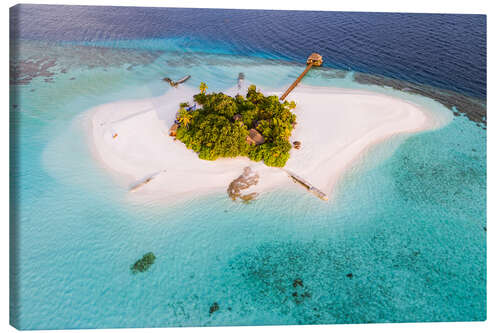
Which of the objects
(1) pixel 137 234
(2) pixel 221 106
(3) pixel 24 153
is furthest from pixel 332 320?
(3) pixel 24 153

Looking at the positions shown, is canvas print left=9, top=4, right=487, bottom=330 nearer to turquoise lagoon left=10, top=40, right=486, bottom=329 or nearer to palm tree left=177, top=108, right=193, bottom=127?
turquoise lagoon left=10, top=40, right=486, bottom=329

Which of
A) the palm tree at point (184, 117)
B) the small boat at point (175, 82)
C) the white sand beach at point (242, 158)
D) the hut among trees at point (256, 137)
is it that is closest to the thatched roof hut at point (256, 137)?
the hut among trees at point (256, 137)

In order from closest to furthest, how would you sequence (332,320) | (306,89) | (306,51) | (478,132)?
(332,320) → (478,132) → (306,89) → (306,51)

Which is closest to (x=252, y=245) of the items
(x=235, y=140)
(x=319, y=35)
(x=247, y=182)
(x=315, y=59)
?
(x=247, y=182)

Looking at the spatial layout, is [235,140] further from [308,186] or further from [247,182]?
[308,186]

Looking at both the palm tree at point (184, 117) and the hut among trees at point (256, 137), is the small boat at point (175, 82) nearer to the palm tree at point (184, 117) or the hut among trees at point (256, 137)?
the palm tree at point (184, 117)

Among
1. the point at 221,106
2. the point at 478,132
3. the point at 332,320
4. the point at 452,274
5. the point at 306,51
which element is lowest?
the point at 332,320

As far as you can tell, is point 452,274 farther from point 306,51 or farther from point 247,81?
point 306,51

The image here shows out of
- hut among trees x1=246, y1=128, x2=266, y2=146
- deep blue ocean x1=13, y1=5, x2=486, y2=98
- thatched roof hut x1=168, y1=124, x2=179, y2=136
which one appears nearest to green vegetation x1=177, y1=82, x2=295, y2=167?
hut among trees x1=246, y1=128, x2=266, y2=146
